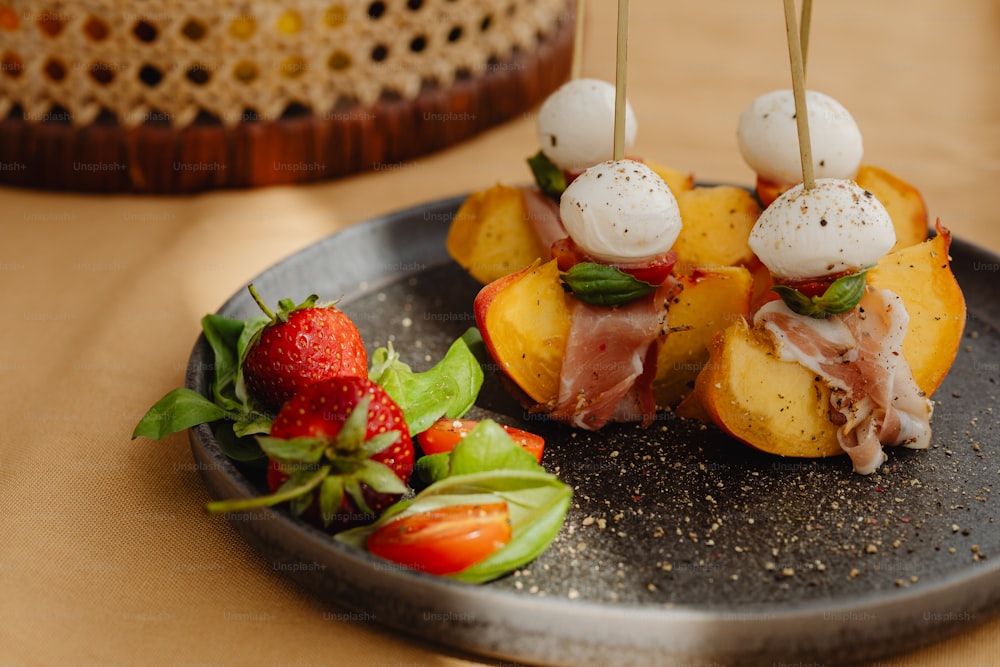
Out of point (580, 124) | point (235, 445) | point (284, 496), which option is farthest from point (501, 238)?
point (284, 496)

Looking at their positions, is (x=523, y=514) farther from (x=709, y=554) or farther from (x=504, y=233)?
(x=504, y=233)

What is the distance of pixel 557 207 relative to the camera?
142 cm

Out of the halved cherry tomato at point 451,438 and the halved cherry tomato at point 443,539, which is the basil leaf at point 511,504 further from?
the halved cherry tomato at point 451,438

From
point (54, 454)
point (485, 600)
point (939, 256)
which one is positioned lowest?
point (54, 454)

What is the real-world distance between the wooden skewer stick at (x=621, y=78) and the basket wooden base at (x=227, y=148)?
0.93 meters

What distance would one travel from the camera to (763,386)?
115 cm

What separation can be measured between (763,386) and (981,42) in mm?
2197

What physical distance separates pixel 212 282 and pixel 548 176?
0.63 meters

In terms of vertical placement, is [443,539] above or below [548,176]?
below

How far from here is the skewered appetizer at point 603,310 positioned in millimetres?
1168

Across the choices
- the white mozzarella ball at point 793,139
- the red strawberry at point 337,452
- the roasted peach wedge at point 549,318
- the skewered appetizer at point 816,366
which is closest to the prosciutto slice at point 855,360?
the skewered appetizer at point 816,366

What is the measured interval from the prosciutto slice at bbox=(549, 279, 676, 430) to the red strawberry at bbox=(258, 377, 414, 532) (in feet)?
0.94

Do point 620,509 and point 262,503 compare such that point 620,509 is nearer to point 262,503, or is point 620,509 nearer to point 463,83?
point 262,503

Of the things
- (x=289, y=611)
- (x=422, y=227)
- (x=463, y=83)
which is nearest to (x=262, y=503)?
(x=289, y=611)
